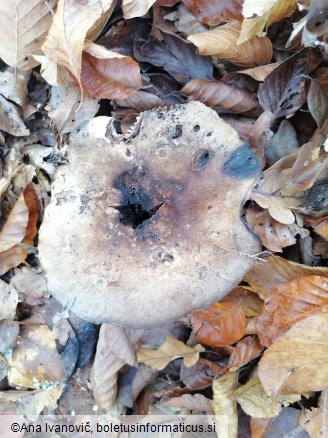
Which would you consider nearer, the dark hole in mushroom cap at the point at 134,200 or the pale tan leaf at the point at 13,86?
the dark hole in mushroom cap at the point at 134,200

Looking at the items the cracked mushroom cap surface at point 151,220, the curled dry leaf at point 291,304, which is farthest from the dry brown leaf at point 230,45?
the curled dry leaf at point 291,304

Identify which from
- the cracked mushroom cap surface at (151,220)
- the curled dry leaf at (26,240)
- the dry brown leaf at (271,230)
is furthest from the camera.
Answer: the curled dry leaf at (26,240)

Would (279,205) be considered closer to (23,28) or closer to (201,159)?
(201,159)

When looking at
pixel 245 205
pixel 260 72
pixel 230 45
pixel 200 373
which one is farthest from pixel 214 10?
pixel 200 373

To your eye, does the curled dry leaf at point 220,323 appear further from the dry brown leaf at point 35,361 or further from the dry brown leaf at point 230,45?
the dry brown leaf at point 230,45

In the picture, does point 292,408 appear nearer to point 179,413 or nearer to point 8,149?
point 179,413

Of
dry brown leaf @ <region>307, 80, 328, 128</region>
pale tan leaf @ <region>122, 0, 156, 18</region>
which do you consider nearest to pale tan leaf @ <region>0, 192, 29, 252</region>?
pale tan leaf @ <region>122, 0, 156, 18</region>

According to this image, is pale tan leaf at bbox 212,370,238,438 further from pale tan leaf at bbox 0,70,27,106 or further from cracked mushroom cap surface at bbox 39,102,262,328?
pale tan leaf at bbox 0,70,27,106
